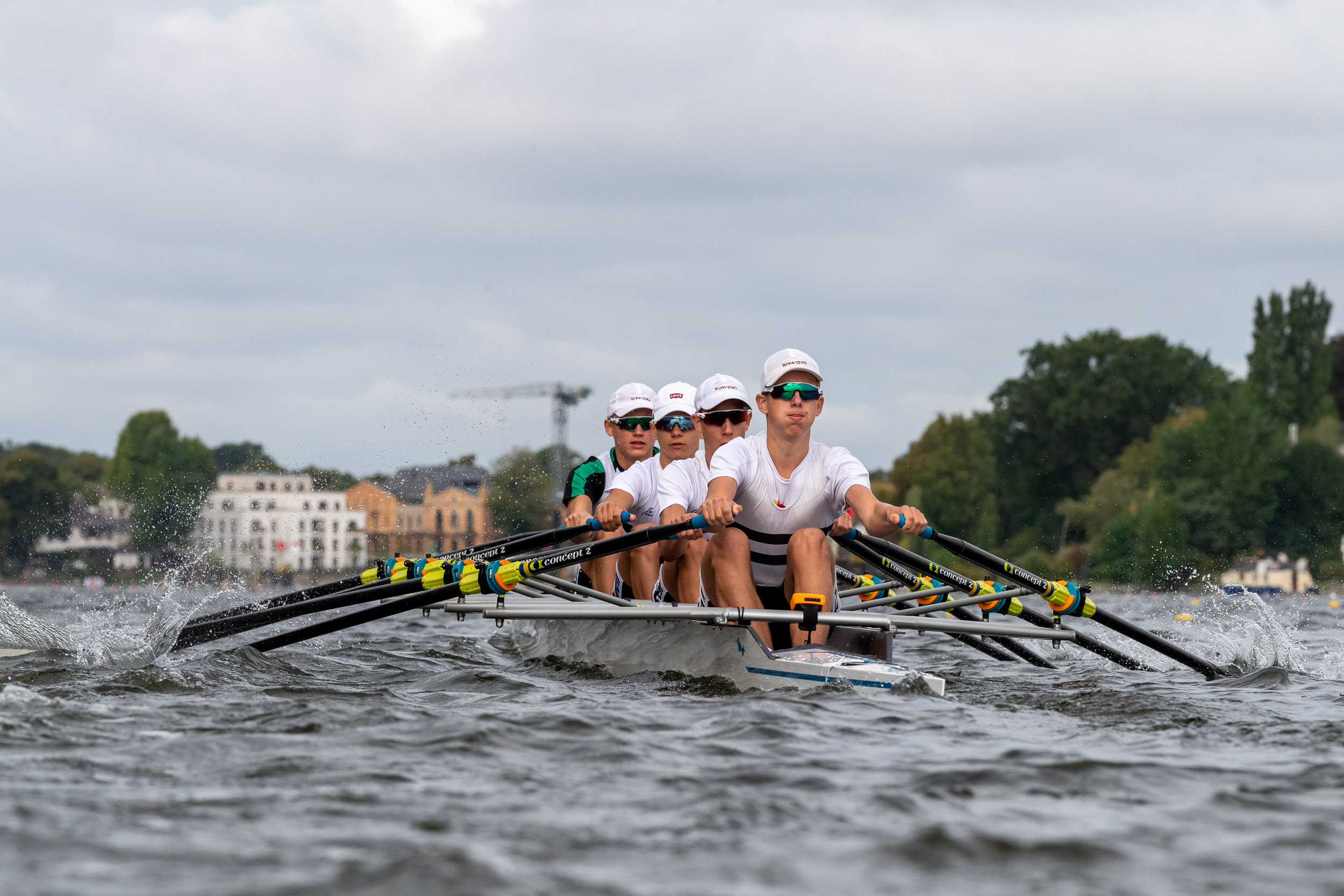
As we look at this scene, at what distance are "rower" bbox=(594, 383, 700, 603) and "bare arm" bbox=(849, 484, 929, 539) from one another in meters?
2.16

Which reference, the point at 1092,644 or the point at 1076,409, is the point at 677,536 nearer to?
the point at 1092,644

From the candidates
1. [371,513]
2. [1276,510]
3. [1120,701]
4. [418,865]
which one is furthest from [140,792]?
[371,513]

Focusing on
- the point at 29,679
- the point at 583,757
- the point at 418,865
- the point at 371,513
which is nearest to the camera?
the point at 418,865

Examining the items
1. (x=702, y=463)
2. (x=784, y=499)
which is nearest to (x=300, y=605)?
(x=702, y=463)

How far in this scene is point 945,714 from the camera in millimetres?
6602

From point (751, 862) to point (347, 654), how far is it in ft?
26.6

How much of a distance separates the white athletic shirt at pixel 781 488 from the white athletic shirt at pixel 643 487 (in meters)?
2.06

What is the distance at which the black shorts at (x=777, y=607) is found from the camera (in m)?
8.02

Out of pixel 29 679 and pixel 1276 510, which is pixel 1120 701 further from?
pixel 1276 510

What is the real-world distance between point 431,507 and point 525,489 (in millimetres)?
16624

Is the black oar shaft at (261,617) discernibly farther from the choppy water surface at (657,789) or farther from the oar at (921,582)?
the oar at (921,582)

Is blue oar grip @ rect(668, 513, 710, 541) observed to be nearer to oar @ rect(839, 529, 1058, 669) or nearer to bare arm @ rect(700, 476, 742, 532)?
bare arm @ rect(700, 476, 742, 532)

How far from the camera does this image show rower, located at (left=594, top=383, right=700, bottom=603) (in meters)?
9.77

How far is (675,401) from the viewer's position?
33.8 feet
